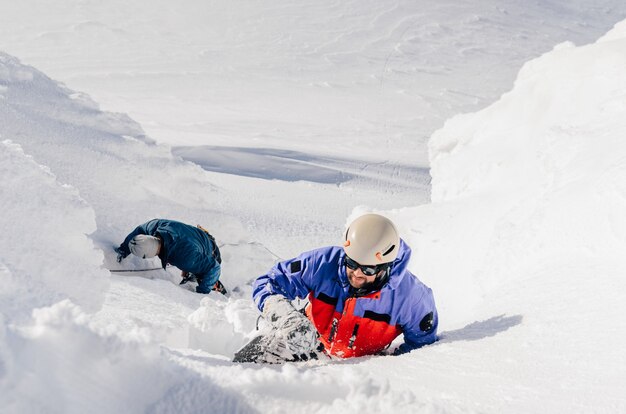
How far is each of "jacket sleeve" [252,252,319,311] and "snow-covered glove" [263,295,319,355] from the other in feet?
1.03

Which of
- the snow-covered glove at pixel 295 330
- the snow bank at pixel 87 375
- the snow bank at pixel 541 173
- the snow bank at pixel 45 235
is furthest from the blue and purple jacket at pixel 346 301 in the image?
the snow bank at pixel 87 375

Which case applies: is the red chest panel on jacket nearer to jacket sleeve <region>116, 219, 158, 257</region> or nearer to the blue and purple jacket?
the blue and purple jacket

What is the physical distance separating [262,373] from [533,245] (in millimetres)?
2307

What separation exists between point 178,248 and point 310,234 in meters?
2.23

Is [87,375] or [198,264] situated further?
[198,264]

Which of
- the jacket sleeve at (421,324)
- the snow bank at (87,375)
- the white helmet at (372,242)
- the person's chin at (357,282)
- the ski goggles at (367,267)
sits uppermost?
the white helmet at (372,242)

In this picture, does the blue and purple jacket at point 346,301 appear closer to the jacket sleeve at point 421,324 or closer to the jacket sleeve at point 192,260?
the jacket sleeve at point 421,324

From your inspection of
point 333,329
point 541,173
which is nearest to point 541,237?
point 541,173

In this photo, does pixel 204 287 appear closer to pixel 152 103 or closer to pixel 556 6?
pixel 152 103

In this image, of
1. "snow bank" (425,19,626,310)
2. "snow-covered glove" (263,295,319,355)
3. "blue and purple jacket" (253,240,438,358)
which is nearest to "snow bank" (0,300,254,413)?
"snow-covered glove" (263,295,319,355)

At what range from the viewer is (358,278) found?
8.30 feet

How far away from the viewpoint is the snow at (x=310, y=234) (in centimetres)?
152

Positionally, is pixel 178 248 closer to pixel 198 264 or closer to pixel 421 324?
pixel 198 264

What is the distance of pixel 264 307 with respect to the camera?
250cm
